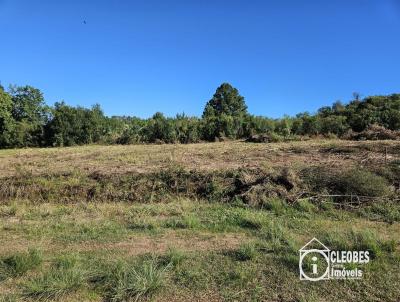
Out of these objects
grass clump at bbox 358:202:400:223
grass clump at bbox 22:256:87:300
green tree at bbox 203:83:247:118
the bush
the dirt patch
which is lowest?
grass clump at bbox 22:256:87:300

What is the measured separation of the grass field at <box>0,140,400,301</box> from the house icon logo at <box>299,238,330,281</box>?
0.10 m

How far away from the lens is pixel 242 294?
3.77 m

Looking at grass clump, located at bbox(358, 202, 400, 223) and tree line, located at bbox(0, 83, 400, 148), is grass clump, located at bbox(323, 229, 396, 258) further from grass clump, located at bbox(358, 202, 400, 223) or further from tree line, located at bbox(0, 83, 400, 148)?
tree line, located at bbox(0, 83, 400, 148)

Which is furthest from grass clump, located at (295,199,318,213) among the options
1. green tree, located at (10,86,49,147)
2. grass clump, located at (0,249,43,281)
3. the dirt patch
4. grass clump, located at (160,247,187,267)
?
green tree, located at (10,86,49,147)

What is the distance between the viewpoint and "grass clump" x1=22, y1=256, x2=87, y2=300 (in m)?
3.83

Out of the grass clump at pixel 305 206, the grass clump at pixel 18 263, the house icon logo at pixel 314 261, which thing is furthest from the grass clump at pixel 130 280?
the grass clump at pixel 305 206

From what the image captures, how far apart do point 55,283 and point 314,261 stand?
2696mm

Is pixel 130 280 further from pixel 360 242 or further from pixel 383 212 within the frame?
pixel 383 212

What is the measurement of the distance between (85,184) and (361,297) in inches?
247

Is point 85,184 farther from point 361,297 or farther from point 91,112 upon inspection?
point 91,112

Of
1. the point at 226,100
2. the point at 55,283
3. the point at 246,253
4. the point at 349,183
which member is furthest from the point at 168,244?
the point at 226,100

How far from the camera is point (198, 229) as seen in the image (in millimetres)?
5781

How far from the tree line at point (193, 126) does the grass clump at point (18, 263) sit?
14.1 m

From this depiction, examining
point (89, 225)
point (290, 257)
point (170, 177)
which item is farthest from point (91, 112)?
point (290, 257)
